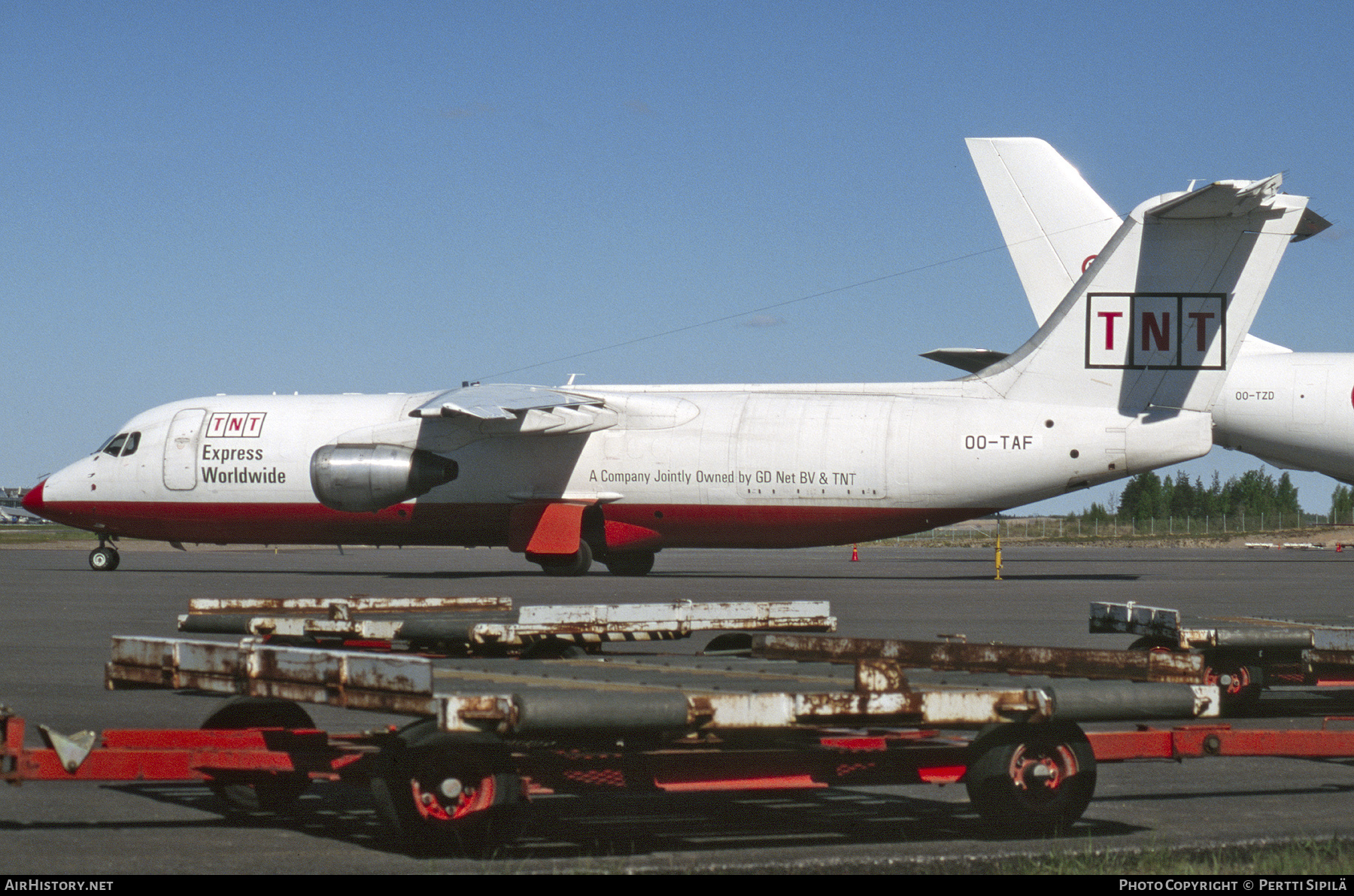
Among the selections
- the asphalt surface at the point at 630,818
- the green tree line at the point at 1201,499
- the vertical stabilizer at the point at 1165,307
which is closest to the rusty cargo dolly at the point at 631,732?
the asphalt surface at the point at 630,818

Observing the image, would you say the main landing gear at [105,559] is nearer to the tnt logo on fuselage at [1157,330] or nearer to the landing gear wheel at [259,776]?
the tnt logo on fuselage at [1157,330]

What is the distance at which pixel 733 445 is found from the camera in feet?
99.1

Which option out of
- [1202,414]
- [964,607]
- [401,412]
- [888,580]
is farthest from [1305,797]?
[401,412]

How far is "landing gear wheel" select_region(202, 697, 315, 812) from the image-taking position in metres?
7.35

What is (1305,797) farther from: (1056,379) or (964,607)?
(1056,379)

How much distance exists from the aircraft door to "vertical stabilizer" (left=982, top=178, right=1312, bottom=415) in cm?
1809

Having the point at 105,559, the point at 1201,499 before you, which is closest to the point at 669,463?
the point at 105,559

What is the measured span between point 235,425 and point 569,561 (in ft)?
26.6

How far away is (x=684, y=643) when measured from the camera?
1680cm

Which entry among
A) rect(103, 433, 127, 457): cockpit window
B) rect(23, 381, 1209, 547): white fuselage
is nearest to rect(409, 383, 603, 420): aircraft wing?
rect(23, 381, 1209, 547): white fuselage

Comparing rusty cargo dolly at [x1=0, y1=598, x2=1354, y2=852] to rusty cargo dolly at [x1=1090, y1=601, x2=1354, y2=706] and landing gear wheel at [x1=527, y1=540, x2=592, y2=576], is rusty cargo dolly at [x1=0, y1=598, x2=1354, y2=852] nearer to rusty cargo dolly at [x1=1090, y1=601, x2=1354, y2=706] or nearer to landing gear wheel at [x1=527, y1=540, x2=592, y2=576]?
rusty cargo dolly at [x1=1090, y1=601, x2=1354, y2=706]

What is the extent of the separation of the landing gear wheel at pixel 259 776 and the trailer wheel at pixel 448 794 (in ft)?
2.87

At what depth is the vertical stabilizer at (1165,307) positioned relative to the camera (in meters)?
27.1

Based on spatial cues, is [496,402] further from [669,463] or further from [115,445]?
[115,445]
